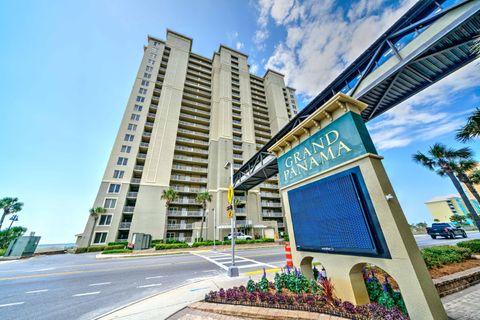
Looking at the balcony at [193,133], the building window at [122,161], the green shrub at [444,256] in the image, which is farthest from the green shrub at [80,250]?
the green shrub at [444,256]

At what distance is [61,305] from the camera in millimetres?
5836

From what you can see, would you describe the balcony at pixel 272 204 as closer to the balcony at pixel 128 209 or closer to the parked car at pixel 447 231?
the parked car at pixel 447 231

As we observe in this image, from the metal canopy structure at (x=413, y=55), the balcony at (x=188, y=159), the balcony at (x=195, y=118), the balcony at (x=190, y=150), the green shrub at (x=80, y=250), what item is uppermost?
the balcony at (x=195, y=118)

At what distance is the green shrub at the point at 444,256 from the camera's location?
6547mm

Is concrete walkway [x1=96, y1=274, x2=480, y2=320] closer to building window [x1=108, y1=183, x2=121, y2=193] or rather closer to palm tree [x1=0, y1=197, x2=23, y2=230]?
building window [x1=108, y1=183, x2=121, y2=193]

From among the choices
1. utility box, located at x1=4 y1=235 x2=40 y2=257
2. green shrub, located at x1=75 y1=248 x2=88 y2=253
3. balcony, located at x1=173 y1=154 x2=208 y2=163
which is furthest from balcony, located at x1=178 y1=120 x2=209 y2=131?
utility box, located at x1=4 y1=235 x2=40 y2=257

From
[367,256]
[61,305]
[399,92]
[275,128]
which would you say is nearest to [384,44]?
[399,92]

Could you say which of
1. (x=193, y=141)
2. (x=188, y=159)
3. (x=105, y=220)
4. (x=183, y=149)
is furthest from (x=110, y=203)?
(x=193, y=141)

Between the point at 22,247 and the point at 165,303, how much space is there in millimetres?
29981

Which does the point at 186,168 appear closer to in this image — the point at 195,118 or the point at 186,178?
the point at 186,178

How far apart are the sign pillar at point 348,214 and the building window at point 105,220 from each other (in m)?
33.0

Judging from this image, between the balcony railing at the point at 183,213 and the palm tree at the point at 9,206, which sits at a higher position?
the palm tree at the point at 9,206

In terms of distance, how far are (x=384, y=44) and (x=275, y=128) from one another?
39.8 metres

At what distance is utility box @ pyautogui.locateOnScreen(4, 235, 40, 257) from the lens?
68.1 feet
